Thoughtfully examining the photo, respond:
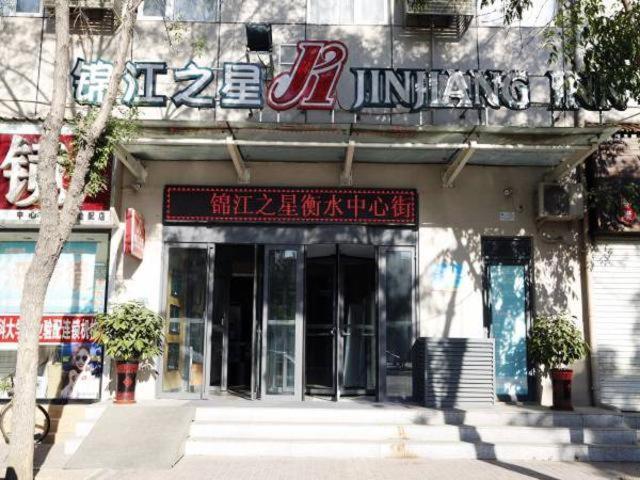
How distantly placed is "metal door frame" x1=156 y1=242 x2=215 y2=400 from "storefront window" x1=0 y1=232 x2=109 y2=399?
2.98ft

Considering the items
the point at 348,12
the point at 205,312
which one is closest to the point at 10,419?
the point at 205,312

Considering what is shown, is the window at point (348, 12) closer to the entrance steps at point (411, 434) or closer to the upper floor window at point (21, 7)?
the upper floor window at point (21, 7)

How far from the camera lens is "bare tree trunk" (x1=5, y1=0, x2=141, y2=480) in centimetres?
636

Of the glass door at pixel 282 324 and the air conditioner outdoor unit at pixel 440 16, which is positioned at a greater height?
the air conditioner outdoor unit at pixel 440 16

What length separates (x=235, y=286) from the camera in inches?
515

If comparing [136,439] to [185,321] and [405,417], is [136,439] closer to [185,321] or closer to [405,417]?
[185,321]

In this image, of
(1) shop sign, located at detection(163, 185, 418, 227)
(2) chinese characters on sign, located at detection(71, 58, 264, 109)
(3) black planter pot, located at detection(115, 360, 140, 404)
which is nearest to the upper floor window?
(2) chinese characters on sign, located at detection(71, 58, 264, 109)

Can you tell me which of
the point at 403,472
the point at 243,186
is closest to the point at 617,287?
the point at 403,472

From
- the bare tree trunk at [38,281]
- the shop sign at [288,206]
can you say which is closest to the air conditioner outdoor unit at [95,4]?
the shop sign at [288,206]

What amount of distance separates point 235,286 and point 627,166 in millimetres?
7427

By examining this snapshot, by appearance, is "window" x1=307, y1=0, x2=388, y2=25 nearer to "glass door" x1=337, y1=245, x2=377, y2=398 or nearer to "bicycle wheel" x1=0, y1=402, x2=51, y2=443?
"glass door" x1=337, y1=245, x2=377, y2=398

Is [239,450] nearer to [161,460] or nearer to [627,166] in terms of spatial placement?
[161,460]

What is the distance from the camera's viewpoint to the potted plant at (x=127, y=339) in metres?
9.27

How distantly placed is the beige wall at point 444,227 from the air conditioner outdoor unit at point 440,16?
2.39 m
